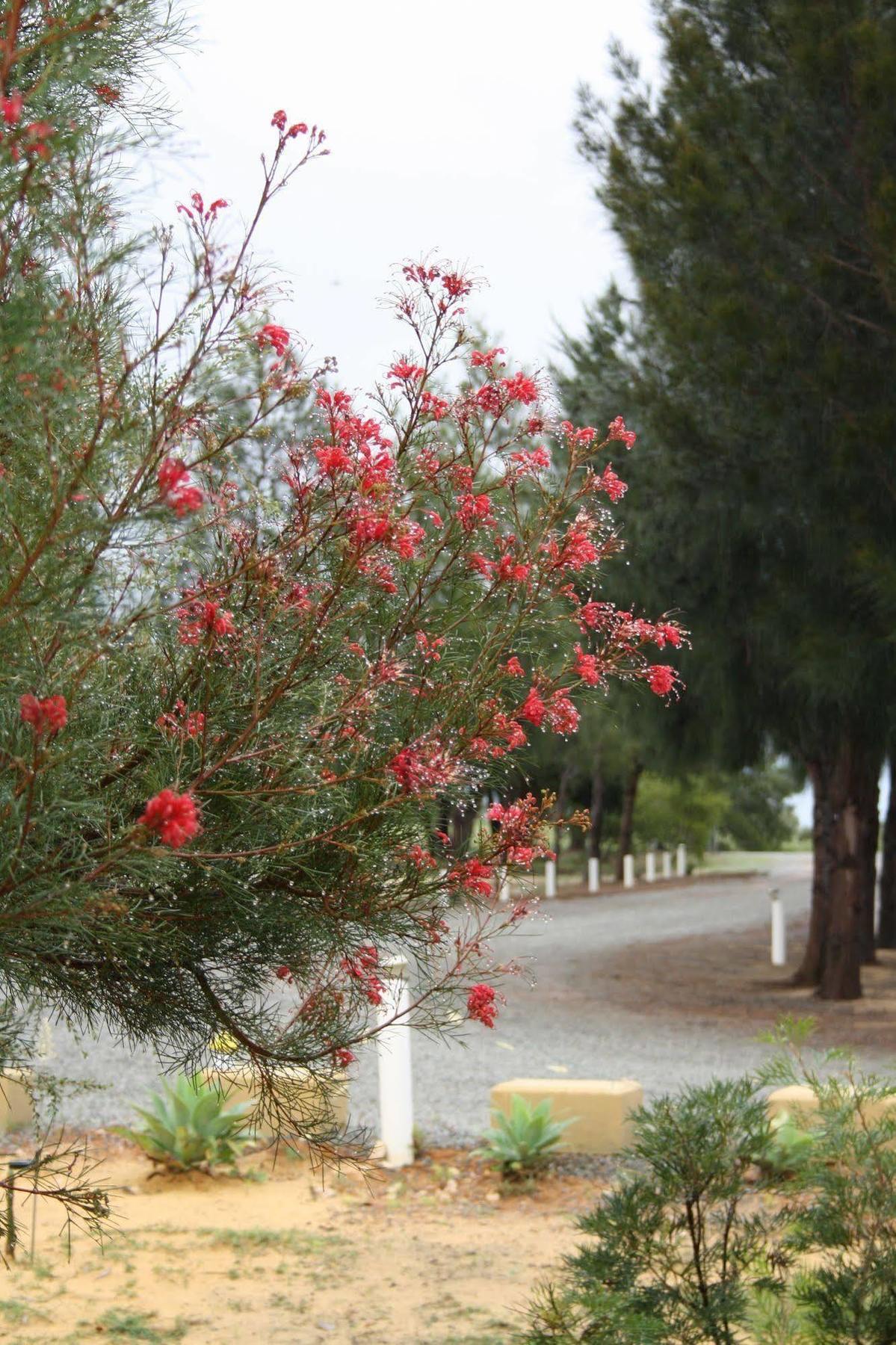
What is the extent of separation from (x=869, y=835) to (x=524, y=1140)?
8841mm

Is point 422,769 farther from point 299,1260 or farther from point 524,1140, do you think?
point 524,1140

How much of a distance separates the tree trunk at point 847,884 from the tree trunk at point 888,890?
5588 millimetres

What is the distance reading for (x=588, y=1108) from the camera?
7766 millimetres

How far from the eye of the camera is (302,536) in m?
2.50

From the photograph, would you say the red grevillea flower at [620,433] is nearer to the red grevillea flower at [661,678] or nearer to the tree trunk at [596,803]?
the red grevillea flower at [661,678]

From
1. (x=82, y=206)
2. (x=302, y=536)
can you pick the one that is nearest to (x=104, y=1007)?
(x=302, y=536)

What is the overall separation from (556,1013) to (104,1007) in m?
10.8

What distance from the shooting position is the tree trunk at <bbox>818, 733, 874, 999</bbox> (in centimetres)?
1438

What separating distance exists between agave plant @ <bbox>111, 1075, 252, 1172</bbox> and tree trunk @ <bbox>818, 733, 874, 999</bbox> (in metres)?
8.62

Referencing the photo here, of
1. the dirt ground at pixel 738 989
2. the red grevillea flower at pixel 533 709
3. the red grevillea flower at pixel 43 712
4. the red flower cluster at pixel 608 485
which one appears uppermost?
the red flower cluster at pixel 608 485

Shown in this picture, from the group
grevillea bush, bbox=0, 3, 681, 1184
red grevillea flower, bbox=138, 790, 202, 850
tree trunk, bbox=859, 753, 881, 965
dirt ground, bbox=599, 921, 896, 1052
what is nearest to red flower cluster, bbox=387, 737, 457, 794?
grevillea bush, bbox=0, 3, 681, 1184

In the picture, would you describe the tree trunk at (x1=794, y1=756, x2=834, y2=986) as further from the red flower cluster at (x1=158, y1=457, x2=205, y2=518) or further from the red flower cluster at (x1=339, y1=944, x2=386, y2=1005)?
the red flower cluster at (x1=158, y1=457, x2=205, y2=518)

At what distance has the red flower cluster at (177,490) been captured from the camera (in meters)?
1.89

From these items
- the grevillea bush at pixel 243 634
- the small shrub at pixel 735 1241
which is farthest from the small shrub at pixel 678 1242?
the grevillea bush at pixel 243 634
